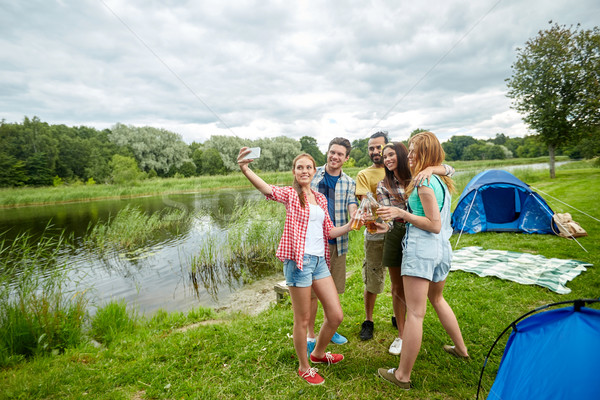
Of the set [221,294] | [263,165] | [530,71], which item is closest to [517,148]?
[530,71]

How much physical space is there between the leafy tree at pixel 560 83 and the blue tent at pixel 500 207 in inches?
448

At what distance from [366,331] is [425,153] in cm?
200

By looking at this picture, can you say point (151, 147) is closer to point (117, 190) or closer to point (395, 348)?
point (117, 190)

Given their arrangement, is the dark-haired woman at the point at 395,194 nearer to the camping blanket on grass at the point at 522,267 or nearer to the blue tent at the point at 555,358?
the blue tent at the point at 555,358

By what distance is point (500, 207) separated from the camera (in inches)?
285

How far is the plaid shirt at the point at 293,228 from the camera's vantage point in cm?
216

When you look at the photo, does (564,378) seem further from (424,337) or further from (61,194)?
(61,194)

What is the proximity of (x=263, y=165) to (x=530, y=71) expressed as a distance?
1607 cm

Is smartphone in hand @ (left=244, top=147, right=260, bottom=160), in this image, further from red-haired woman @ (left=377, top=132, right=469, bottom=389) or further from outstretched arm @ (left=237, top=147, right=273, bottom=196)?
red-haired woman @ (left=377, top=132, right=469, bottom=389)

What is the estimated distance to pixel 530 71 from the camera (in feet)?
51.0

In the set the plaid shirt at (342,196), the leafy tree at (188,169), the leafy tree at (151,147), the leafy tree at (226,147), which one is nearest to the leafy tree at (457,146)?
the leafy tree at (226,147)

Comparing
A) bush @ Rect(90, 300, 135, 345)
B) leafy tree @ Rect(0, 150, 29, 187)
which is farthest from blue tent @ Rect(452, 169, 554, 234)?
leafy tree @ Rect(0, 150, 29, 187)

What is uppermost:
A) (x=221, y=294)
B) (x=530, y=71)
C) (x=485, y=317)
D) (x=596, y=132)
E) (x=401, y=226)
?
(x=530, y=71)

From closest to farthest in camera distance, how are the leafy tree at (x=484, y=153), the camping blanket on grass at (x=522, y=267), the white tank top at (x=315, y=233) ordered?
the white tank top at (x=315, y=233) → the camping blanket on grass at (x=522, y=267) → the leafy tree at (x=484, y=153)
